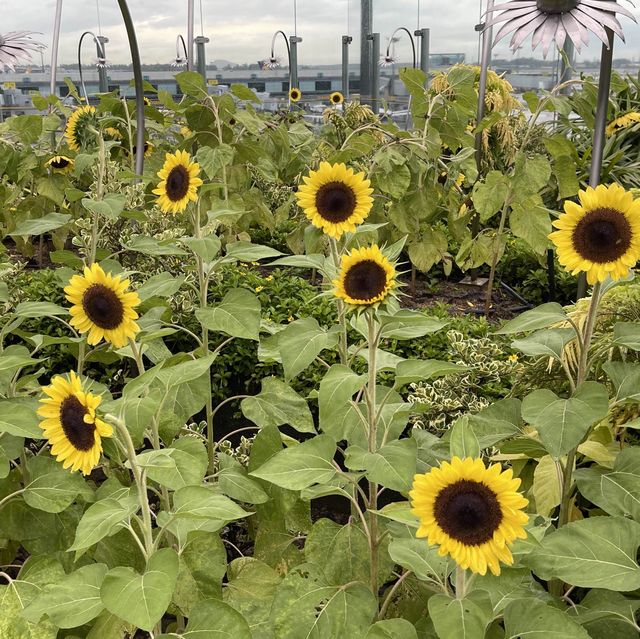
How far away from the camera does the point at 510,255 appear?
10.1 ft

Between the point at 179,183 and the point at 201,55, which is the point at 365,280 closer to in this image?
the point at 179,183

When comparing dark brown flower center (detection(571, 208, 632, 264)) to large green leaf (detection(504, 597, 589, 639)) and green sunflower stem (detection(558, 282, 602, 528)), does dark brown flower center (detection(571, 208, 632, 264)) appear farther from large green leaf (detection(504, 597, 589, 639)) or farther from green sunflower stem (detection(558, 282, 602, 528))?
large green leaf (detection(504, 597, 589, 639))

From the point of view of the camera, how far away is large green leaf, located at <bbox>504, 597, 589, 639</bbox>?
0.89m

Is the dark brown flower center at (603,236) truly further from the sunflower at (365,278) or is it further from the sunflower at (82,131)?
the sunflower at (82,131)

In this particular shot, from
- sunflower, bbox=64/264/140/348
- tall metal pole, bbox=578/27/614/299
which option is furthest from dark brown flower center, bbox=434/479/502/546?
tall metal pole, bbox=578/27/614/299

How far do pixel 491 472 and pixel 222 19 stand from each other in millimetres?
7164

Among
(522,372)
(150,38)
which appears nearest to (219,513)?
(522,372)

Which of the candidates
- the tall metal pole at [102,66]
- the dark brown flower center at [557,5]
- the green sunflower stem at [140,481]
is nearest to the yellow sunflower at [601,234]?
the dark brown flower center at [557,5]

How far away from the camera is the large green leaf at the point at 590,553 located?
3.05 ft

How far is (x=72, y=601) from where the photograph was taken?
1.00 meters

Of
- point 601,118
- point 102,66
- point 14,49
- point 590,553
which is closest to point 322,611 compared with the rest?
point 590,553

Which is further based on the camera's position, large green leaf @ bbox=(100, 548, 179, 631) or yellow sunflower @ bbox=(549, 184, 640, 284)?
yellow sunflower @ bbox=(549, 184, 640, 284)

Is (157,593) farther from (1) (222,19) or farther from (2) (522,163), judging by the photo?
(1) (222,19)

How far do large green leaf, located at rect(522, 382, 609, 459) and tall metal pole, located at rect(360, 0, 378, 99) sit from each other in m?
6.62
